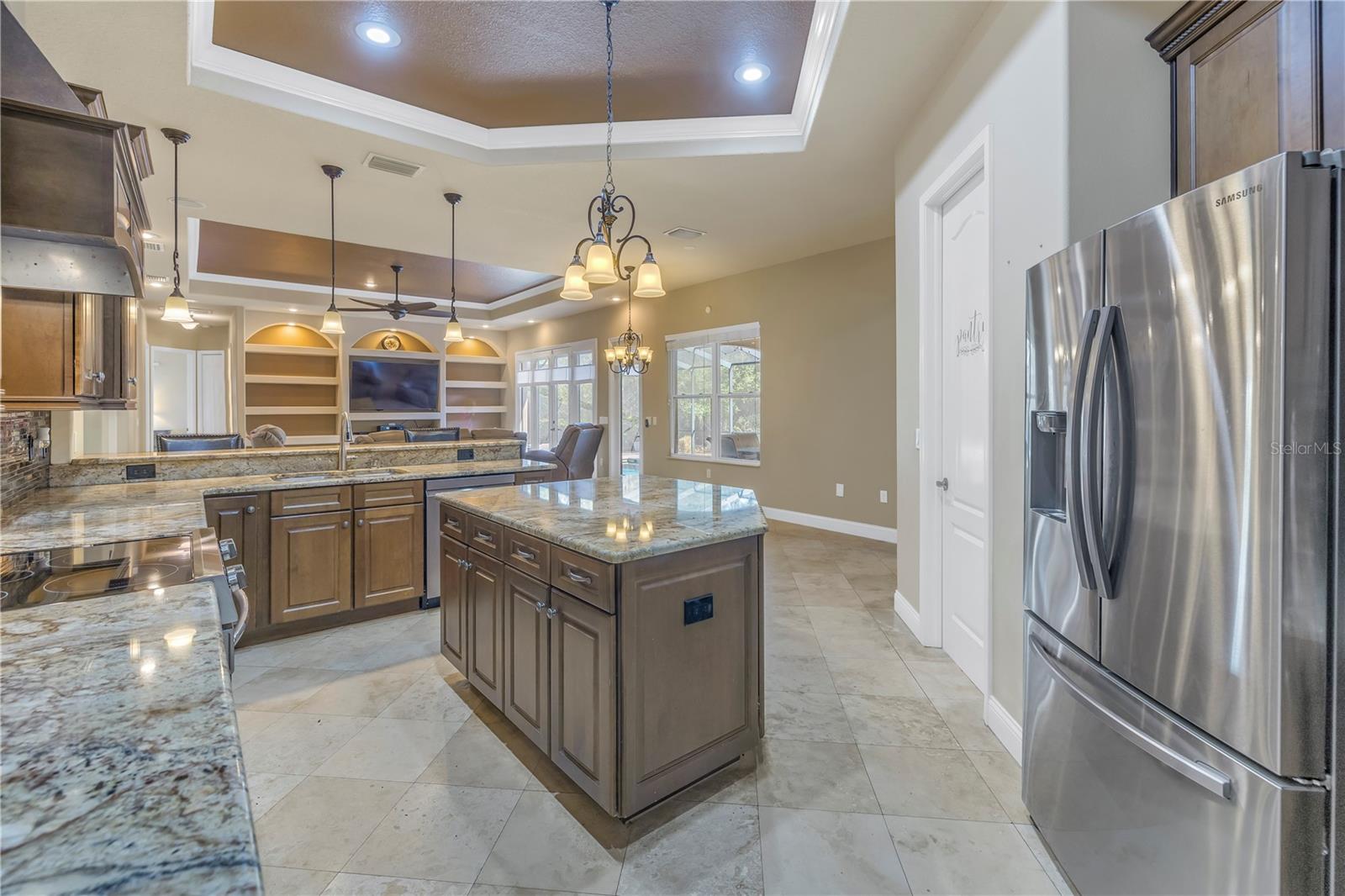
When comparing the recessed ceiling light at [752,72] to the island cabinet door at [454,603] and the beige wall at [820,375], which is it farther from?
the island cabinet door at [454,603]

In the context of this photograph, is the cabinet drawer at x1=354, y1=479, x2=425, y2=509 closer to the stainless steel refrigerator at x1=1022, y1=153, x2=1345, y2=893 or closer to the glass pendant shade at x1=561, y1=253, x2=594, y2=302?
the glass pendant shade at x1=561, y1=253, x2=594, y2=302

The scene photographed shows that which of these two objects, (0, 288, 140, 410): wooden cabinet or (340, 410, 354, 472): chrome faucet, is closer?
(0, 288, 140, 410): wooden cabinet

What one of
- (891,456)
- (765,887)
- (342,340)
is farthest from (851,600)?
(342,340)

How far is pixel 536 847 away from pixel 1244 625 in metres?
1.81

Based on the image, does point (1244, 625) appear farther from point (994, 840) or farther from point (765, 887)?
point (765, 887)

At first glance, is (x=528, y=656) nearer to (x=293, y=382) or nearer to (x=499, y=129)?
(x=499, y=129)

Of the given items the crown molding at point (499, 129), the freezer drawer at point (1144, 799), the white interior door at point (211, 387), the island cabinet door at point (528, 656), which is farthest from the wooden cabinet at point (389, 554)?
the white interior door at point (211, 387)

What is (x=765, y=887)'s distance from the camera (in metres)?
1.54

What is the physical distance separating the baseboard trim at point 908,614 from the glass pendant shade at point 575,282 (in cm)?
249

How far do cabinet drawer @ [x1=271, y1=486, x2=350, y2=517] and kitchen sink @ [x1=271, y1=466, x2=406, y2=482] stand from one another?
0.30 ft

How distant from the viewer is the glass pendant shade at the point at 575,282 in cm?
238

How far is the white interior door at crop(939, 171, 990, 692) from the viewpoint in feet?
8.22

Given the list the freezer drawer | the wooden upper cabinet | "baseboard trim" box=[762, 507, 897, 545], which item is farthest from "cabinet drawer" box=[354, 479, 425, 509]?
the wooden upper cabinet

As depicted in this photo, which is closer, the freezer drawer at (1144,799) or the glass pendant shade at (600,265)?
the freezer drawer at (1144,799)
